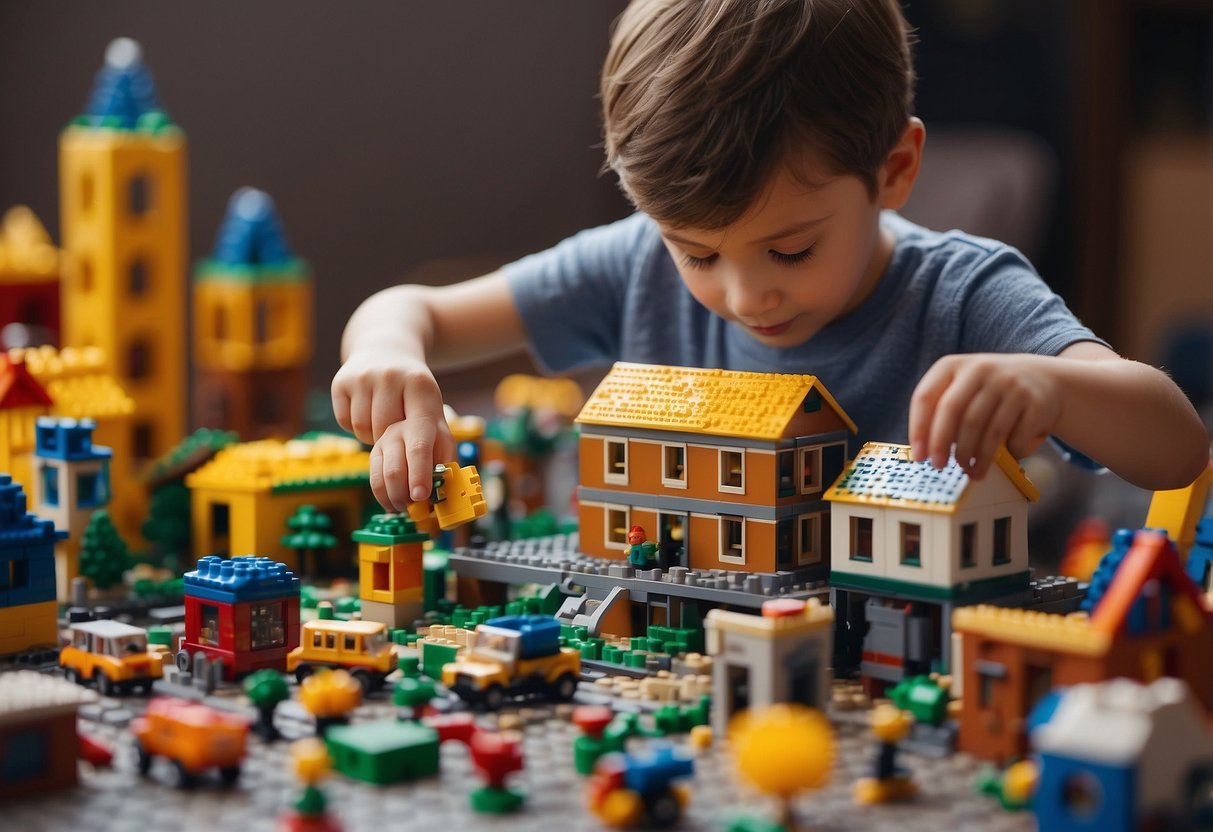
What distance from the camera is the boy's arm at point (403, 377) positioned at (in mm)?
1266

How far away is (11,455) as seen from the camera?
153 centimetres

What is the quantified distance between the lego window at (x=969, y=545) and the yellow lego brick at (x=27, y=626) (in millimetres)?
716

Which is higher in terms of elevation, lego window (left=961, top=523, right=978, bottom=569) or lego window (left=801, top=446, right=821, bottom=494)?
lego window (left=801, top=446, right=821, bottom=494)

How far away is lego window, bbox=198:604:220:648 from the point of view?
1185 millimetres

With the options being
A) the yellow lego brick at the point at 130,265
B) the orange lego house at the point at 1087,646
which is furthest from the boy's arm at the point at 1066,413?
the yellow lego brick at the point at 130,265

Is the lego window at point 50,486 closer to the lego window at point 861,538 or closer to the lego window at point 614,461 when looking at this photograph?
the lego window at point 614,461

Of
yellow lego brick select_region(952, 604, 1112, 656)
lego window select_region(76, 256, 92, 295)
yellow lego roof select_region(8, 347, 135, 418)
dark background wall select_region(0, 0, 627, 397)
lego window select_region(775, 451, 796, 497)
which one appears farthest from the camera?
dark background wall select_region(0, 0, 627, 397)

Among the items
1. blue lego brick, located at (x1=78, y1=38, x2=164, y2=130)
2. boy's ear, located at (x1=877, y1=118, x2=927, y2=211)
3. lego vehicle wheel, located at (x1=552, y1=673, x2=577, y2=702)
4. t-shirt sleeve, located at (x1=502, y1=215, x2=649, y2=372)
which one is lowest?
lego vehicle wheel, located at (x1=552, y1=673, x2=577, y2=702)

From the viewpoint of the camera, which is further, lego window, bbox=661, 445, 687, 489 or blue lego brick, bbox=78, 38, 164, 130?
blue lego brick, bbox=78, 38, 164, 130

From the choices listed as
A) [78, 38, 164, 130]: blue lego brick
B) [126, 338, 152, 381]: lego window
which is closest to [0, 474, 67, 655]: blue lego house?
[126, 338, 152, 381]: lego window

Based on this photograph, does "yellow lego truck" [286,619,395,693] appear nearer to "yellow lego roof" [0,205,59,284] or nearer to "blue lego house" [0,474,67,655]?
"blue lego house" [0,474,67,655]

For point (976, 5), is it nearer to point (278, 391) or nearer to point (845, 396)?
point (278, 391)

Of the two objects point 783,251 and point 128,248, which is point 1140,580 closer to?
point 783,251

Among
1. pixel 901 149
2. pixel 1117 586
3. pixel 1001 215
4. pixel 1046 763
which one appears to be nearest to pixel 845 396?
pixel 901 149
